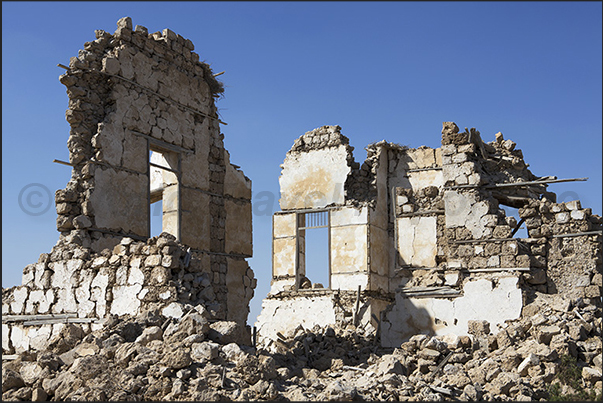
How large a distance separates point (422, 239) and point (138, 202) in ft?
24.8

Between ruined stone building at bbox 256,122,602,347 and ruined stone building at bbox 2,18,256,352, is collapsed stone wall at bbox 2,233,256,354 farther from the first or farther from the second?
ruined stone building at bbox 256,122,602,347

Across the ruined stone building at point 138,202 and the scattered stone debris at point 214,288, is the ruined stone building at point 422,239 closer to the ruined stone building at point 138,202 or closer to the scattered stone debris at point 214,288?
the scattered stone debris at point 214,288

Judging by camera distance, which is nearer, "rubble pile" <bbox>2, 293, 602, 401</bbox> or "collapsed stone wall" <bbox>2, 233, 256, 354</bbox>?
"rubble pile" <bbox>2, 293, 602, 401</bbox>

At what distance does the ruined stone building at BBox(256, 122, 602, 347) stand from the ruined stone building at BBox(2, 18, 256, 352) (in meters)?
2.75

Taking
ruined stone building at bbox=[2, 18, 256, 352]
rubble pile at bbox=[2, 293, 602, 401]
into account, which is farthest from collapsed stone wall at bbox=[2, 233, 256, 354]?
rubble pile at bbox=[2, 293, 602, 401]

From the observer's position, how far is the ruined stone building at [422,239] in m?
11.6

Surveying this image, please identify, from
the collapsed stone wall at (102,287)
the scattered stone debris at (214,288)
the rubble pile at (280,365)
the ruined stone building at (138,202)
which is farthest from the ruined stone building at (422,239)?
the collapsed stone wall at (102,287)

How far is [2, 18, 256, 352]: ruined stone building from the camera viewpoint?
393 inches

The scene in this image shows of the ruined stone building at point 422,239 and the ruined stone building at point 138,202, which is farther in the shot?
the ruined stone building at point 422,239

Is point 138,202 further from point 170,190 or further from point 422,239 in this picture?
point 422,239

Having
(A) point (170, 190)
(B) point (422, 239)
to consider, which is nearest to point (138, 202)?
(A) point (170, 190)

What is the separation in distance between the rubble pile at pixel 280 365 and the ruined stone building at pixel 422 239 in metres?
0.78

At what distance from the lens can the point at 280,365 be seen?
32.4 feet

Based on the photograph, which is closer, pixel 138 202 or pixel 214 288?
pixel 138 202
